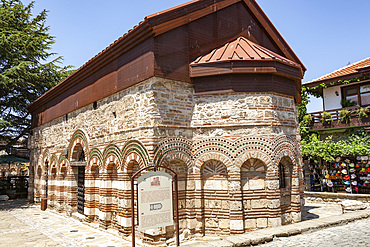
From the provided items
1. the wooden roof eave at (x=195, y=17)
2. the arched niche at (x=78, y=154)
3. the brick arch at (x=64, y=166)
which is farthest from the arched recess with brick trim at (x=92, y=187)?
the wooden roof eave at (x=195, y=17)

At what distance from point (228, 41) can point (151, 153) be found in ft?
13.6

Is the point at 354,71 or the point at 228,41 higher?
the point at 354,71

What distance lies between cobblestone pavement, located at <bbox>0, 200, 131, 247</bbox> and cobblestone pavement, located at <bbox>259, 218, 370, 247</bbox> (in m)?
3.62

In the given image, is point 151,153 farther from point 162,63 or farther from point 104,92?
point 104,92

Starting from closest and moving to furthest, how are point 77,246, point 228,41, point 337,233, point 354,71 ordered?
point 337,233, point 77,246, point 228,41, point 354,71

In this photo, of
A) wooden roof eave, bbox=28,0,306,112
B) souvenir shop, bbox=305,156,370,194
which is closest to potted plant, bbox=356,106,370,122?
souvenir shop, bbox=305,156,370,194

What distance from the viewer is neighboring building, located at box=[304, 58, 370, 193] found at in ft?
39.1

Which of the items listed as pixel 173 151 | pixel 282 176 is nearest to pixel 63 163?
pixel 173 151

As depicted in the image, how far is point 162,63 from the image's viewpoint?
278 inches

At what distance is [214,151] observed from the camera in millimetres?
7312

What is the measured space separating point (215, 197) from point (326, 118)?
12.4 m

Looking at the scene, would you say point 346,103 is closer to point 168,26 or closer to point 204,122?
point 204,122

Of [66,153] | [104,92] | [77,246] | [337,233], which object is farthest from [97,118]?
[337,233]

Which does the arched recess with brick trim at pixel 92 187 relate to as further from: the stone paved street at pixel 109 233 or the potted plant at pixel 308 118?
the potted plant at pixel 308 118
